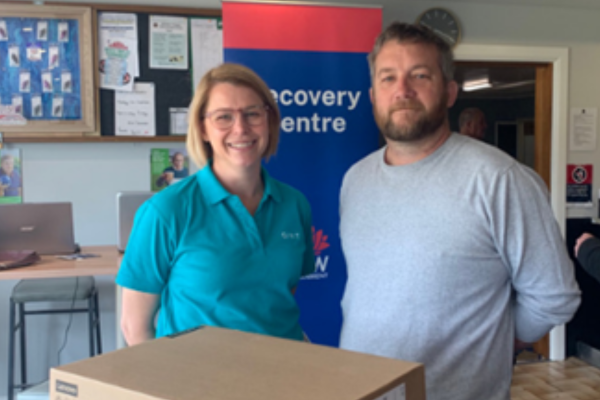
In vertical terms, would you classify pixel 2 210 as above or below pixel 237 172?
below

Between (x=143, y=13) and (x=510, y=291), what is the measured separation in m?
3.12

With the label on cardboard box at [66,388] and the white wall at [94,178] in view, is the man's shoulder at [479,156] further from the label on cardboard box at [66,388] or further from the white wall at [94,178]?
the white wall at [94,178]

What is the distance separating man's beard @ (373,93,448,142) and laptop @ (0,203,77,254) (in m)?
2.46

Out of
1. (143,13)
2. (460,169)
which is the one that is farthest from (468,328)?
(143,13)

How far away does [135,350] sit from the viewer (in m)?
0.87

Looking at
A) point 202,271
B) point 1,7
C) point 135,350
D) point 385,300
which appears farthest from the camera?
point 1,7

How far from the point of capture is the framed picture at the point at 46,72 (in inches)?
143

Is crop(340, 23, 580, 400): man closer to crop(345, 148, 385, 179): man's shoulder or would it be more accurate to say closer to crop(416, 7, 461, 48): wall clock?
crop(345, 148, 385, 179): man's shoulder

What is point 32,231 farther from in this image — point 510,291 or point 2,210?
point 510,291

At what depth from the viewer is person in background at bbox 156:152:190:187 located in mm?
3863

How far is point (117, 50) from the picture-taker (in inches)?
146

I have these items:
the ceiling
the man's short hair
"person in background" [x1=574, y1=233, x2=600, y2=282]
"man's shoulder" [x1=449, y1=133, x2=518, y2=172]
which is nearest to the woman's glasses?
the man's short hair

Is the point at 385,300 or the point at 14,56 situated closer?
the point at 385,300

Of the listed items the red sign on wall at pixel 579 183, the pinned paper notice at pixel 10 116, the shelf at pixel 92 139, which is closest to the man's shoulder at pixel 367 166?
the shelf at pixel 92 139
